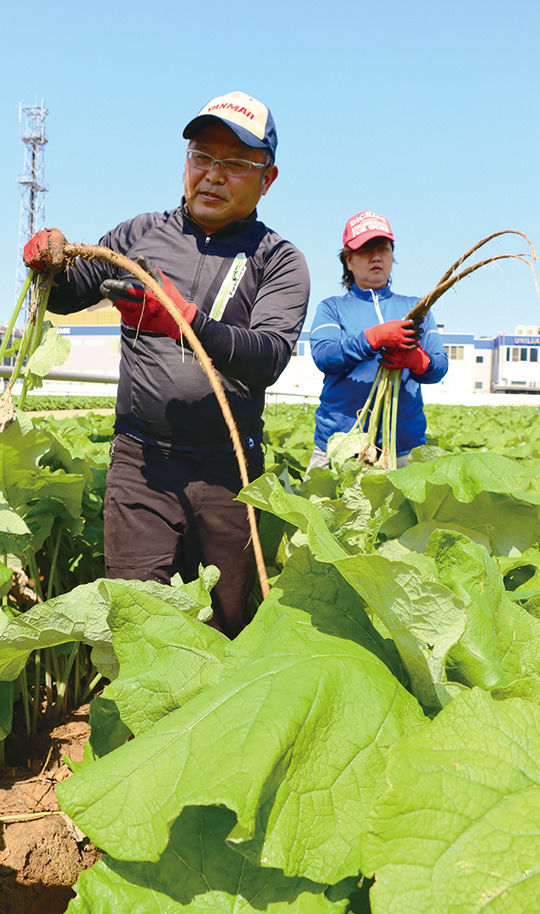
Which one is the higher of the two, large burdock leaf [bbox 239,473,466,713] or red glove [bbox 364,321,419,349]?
red glove [bbox 364,321,419,349]

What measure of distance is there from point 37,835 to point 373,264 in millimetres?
2964

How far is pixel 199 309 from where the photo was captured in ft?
7.70

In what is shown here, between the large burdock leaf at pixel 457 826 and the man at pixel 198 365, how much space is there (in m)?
1.53

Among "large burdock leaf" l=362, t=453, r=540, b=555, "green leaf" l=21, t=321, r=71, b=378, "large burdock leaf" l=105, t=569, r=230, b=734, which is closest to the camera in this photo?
"large burdock leaf" l=105, t=569, r=230, b=734

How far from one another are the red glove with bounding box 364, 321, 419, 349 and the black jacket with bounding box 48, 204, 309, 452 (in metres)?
0.50

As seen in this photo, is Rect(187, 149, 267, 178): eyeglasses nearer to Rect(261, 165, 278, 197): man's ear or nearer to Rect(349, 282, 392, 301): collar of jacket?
Rect(261, 165, 278, 197): man's ear

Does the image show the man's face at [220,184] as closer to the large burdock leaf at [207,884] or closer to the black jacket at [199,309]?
the black jacket at [199,309]

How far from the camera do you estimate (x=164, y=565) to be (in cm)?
244

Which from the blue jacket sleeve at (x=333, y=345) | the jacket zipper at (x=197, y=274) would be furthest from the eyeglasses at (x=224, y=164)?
the blue jacket sleeve at (x=333, y=345)

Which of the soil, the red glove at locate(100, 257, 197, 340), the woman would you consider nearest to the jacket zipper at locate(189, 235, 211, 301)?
the red glove at locate(100, 257, 197, 340)

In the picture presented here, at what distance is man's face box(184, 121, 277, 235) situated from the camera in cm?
226

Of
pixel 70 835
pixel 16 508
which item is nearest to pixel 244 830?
pixel 70 835

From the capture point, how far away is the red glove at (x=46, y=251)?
6.22ft

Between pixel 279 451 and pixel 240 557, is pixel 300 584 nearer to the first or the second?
pixel 240 557
